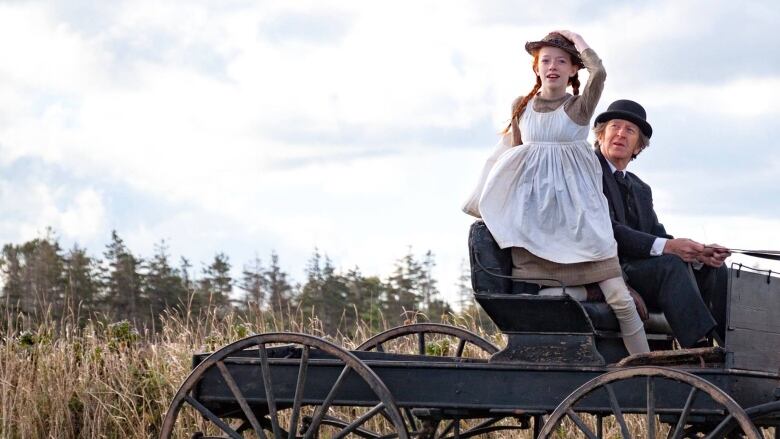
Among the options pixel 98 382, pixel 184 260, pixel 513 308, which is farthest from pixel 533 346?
pixel 184 260

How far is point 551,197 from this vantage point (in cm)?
563

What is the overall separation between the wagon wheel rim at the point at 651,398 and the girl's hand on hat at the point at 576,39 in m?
1.65

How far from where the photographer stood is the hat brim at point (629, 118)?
20.0 ft

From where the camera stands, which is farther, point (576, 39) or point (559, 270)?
point (576, 39)

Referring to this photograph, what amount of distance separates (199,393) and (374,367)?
0.99 metres

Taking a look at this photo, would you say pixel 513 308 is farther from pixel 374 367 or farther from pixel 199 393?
pixel 199 393

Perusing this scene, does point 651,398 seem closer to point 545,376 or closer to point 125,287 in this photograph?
point 545,376

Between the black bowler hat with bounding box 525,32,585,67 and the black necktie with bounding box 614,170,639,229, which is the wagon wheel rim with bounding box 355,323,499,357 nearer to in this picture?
the black necktie with bounding box 614,170,639,229

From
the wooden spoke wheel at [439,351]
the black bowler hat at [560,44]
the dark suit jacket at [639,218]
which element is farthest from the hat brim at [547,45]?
the wooden spoke wheel at [439,351]

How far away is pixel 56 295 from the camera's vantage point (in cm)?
1677

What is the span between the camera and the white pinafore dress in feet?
18.2

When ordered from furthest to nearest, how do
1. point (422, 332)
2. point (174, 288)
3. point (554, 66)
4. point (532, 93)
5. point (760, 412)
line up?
point (174, 288)
point (422, 332)
point (532, 93)
point (554, 66)
point (760, 412)

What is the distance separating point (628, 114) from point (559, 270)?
39.8 inches

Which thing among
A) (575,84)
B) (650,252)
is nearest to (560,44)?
(575,84)
